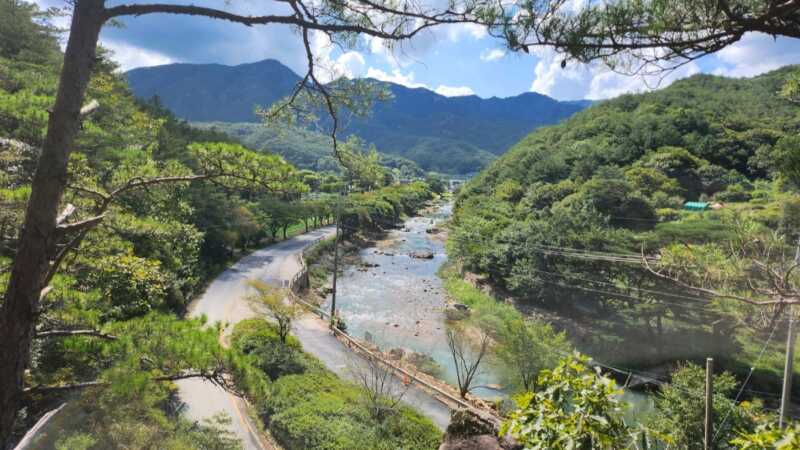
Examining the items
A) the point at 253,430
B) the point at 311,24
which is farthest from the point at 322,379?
the point at 311,24

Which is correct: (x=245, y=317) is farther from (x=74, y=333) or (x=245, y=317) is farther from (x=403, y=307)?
(x=74, y=333)

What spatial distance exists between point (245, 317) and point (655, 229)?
24.5 metres

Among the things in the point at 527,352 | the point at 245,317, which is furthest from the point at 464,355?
the point at 245,317

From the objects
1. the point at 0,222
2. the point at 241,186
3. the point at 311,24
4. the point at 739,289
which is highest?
the point at 311,24

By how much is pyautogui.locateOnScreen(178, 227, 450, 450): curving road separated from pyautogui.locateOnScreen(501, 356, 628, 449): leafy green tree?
3.34m

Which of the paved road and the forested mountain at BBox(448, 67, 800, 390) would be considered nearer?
the forested mountain at BBox(448, 67, 800, 390)

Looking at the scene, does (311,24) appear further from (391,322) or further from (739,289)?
(391,322)

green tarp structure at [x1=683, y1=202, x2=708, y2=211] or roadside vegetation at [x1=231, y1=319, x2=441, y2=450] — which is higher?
green tarp structure at [x1=683, y1=202, x2=708, y2=211]

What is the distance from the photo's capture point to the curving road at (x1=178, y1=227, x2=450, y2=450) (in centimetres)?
1085

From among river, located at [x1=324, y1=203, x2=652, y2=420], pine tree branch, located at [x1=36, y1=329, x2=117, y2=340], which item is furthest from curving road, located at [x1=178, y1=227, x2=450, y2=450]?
river, located at [x1=324, y1=203, x2=652, y2=420]

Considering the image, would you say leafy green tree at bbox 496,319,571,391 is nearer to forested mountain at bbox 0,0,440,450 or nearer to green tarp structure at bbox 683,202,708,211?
forested mountain at bbox 0,0,440,450

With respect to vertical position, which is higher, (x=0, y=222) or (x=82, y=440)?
(x=0, y=222)

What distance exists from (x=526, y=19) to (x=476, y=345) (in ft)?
65.6

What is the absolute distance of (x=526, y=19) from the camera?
9.62ft
